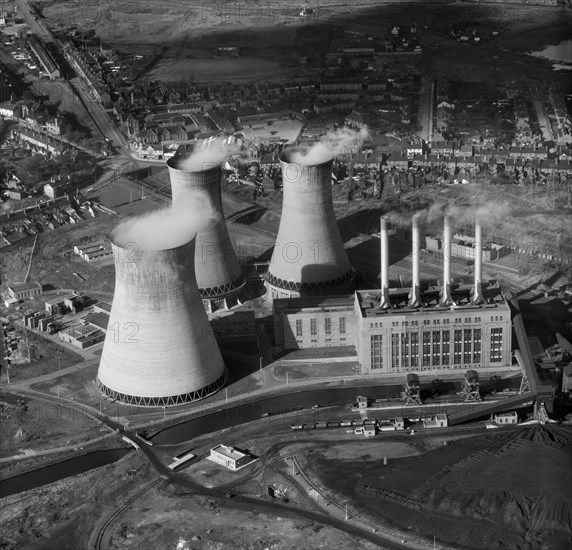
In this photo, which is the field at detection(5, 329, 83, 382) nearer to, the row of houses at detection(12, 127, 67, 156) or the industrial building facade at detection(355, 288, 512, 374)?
the industrial building facade at detection(355, 288, 512, 374)

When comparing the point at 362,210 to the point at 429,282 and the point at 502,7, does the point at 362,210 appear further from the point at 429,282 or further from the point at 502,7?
the point at 502,7

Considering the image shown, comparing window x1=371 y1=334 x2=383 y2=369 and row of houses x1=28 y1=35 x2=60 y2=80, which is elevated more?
row of houses x1=28 y1=35 x2=60 y2=80

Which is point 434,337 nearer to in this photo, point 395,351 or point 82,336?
point 395,351

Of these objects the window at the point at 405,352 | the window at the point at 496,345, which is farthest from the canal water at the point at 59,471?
the window at the point at 496,345

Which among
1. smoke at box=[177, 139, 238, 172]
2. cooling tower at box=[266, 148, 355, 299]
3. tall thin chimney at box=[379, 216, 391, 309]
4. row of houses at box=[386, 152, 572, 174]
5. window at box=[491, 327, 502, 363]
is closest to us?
window at box=[491, 327, 502, 363]

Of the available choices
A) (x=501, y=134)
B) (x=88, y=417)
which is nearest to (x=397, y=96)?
(x=501, y=134)

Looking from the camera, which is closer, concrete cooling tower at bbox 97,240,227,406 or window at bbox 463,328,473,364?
concrete cooling tower at bbox 97,240,227,406

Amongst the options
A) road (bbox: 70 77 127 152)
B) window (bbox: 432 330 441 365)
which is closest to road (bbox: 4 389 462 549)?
window (bbox: 432 330 441 365)
